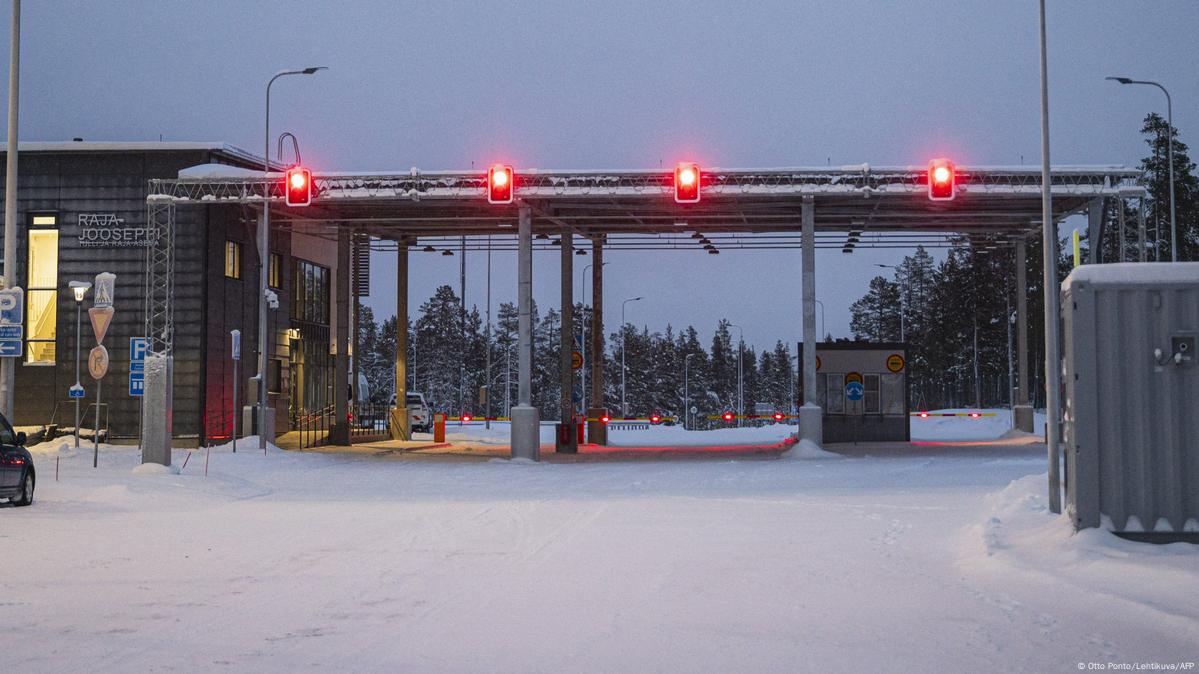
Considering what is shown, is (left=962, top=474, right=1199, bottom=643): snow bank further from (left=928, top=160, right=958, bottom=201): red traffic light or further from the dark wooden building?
the dark wooden building

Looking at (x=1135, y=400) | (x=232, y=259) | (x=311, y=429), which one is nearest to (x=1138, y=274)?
(x=1135, y=400)

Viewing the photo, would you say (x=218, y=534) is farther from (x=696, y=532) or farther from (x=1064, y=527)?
(x=1064, y=527)

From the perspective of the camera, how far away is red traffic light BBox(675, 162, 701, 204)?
3478 cm

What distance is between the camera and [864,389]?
46.8m

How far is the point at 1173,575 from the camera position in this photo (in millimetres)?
10633

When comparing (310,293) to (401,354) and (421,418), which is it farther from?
(421,418)

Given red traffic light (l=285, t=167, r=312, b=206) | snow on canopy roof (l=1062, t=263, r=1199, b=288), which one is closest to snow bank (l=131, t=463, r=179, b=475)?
red traffic light (l=285, t=167, r=312, b=206)

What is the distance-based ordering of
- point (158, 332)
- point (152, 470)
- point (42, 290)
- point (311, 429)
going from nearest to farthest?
point (152, 470)
point (158, 332)
point (42, 290)
point (311, 429)

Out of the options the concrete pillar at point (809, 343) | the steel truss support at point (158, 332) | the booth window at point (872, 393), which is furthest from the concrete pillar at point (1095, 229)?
the steel truss support at point (158, 332)

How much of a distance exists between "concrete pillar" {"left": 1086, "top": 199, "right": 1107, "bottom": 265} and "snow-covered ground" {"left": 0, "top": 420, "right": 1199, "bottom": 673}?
12878 mm

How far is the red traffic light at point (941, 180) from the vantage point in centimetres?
3406

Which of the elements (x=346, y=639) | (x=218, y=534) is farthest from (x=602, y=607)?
(x=218, y=534)

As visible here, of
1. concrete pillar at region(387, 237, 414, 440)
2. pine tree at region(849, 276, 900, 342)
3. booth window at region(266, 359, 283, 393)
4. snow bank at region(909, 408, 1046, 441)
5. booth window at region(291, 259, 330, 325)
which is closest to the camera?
booth window at region(266, 359, 283, 393)

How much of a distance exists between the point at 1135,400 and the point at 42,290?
37395 millimetres
